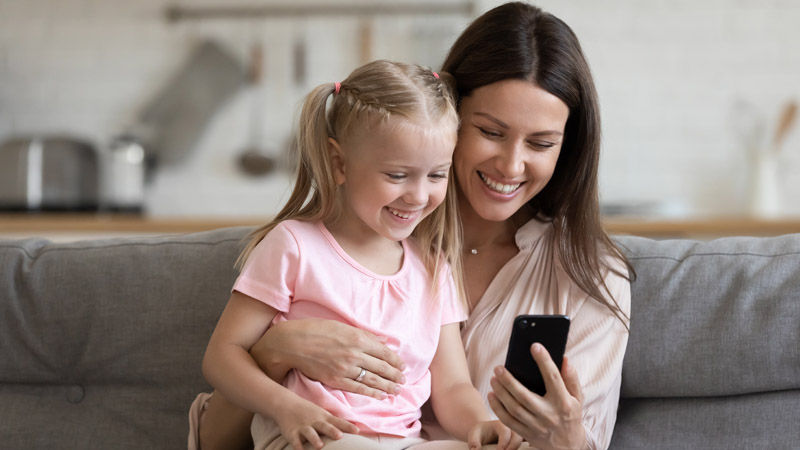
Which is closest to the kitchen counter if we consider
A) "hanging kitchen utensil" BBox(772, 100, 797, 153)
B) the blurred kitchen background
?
the blurred kitchen background

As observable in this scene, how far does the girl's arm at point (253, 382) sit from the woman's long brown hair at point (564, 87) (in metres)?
0.62

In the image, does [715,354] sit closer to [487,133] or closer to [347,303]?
[487,133]

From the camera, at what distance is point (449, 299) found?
1.60 meters

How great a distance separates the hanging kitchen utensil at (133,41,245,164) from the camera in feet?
13.0

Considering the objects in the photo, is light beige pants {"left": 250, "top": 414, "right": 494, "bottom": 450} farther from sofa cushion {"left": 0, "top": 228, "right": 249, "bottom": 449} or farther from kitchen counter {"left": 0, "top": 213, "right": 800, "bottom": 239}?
kitchen counter {"left": 0, "top": 213, "right": 800, "bottom": 239}

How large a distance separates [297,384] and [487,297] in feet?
1.60

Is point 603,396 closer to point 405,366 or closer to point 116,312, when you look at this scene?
point 405,366

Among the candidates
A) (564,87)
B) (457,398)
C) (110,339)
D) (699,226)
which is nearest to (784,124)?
(699,226)

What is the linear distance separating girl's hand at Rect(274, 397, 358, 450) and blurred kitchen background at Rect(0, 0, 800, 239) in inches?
96.9

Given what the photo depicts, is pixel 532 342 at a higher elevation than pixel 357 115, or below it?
below

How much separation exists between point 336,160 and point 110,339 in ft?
2.38

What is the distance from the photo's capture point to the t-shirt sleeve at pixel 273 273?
4.69 ft

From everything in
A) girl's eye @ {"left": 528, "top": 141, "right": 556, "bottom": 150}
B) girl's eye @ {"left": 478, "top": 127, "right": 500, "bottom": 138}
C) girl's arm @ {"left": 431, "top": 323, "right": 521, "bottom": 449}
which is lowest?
girl's arm @ {"left": 431, "top": 323, "right": 521, "bottom": 449}

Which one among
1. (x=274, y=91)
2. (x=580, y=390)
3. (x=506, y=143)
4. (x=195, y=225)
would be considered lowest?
(x=195, y=225)
